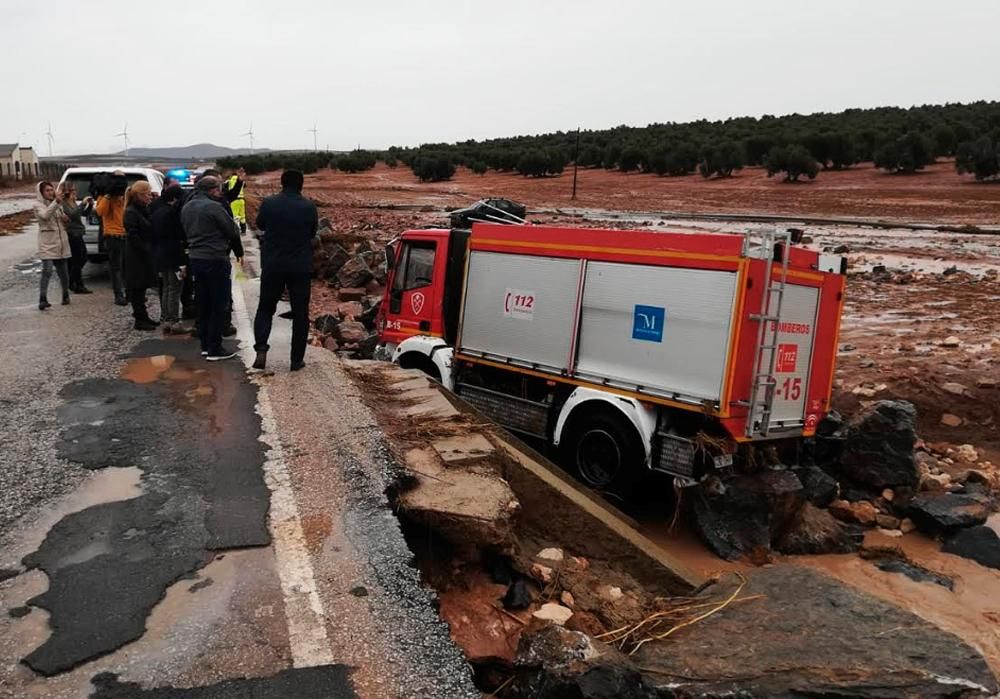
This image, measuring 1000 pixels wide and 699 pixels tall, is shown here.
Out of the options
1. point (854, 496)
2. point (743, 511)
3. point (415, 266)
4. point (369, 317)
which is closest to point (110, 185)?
point (369, 317)

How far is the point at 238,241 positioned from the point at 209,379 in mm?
1483

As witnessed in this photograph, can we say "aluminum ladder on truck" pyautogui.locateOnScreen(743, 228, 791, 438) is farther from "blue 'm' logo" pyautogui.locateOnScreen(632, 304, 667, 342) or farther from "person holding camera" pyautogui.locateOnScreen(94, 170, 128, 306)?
"person holding camera" pyautogui.locateOnScreen(94, 170, 128, 306)

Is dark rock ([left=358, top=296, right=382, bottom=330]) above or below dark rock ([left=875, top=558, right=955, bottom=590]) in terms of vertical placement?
above

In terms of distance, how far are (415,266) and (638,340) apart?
3.47 m

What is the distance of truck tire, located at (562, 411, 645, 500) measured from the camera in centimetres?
758

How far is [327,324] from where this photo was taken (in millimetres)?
13336

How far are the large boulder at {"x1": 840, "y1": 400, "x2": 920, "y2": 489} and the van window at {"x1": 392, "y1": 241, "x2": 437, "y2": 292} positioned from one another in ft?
16.6

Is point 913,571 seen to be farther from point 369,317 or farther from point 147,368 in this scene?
point 369,317

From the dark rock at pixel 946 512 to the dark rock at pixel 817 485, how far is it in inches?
29.9

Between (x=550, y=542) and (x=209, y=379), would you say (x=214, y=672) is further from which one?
(x=209, y=379)

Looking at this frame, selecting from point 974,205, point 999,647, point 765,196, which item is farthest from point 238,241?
point 765,196

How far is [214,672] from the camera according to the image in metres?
3.39

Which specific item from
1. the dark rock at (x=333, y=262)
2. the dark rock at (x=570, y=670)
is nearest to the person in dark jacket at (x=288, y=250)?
the dark rock at (x=570, y=670)

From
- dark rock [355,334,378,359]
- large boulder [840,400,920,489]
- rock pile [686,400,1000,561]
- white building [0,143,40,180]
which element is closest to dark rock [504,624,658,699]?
rock pile [686,400,1000,561]
